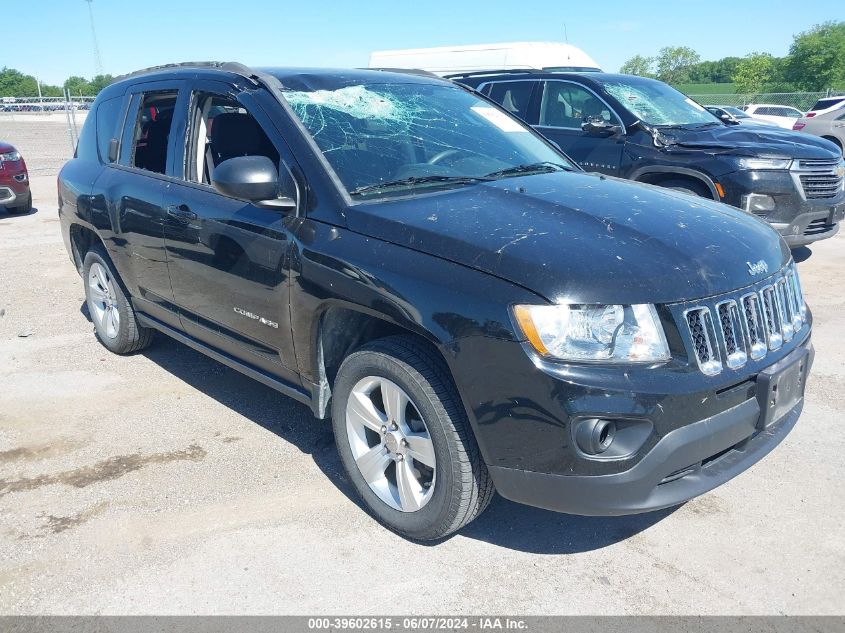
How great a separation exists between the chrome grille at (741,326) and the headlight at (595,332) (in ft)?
0.50

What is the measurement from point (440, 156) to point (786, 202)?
4.64 m

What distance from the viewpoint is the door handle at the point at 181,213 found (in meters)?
3.87

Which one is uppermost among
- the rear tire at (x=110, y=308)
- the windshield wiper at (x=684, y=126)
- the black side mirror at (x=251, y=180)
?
the black side mirror at (x=251, y=180)

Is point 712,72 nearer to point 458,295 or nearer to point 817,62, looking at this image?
point 817,62

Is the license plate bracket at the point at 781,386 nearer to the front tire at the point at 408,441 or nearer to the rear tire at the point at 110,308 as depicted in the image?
the front tire at the point at 408,441

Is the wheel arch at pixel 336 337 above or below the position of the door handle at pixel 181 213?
below

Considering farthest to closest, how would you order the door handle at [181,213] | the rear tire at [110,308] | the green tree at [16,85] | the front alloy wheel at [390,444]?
the green tree at [16,85] < the rear tire at [110,308] < the door handle at [181,213] < the front alloy wheel at [390,444]

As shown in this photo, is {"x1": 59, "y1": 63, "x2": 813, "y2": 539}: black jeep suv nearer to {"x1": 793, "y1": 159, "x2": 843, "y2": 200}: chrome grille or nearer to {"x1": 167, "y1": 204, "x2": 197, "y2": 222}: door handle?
{"x1": 167, "y1": 204, "x2": 197, "y2": 222}: door handle

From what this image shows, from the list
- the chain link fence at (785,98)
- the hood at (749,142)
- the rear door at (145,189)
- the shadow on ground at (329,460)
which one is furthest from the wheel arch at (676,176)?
the chain link fence at (785,98)

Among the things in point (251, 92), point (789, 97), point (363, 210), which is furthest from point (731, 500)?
point (789, 97)

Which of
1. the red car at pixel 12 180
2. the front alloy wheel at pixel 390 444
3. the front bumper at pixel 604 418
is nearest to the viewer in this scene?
the front bumper at pixel 604 418

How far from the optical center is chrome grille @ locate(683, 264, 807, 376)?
257cm

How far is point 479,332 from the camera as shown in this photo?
2.56 m

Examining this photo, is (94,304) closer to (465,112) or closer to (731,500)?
(465,112)
